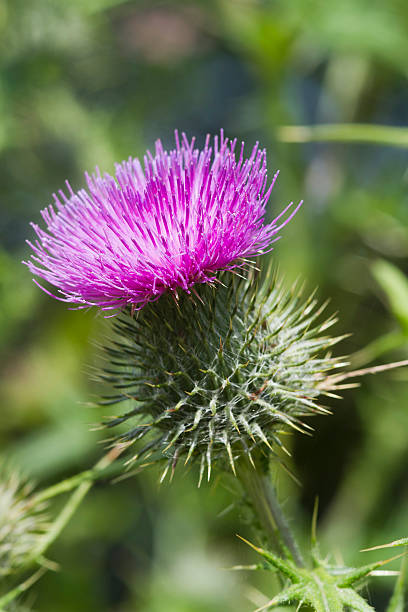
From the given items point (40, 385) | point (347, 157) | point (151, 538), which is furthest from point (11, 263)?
point (347, 157)

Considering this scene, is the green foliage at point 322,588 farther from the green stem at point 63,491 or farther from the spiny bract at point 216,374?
the green stem at point 63,491

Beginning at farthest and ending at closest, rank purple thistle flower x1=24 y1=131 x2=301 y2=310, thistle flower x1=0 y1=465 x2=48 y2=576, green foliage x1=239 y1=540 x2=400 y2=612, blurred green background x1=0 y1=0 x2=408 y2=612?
blurred green background x1=0 y1=0 x2=408 y2=612, thistle flower x1=0 y1=465 x2=48 y2=576, purple thistle flower x1=24 y1=131 x2=301 y2=310, green foliage x1=239 y1=540 x2=400 y2=612

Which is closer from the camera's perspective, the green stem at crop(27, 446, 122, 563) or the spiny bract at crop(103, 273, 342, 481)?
the spiny bract at crop(103, 273, 342, 481)

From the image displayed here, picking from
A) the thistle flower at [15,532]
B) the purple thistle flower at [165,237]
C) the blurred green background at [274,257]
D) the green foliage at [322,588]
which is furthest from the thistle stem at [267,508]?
the blurred green background at [274,257]

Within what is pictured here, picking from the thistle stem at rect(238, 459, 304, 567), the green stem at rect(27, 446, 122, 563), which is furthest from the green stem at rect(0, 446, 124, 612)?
the thistle stem at rect(238, 459, 304, 567)

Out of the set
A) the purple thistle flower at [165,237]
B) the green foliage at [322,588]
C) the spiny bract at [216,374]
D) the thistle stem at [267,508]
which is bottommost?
the green foliage at [322,588]

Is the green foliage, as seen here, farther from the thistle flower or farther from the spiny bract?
the thistle flower

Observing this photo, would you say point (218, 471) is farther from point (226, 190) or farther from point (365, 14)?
point (365, 14)
